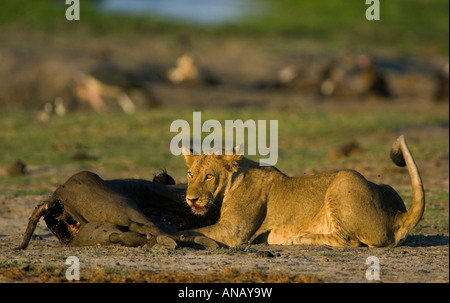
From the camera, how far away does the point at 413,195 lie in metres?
7.29

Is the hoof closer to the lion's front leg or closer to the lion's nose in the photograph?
the lion's front leg

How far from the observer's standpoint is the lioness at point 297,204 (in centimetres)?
739

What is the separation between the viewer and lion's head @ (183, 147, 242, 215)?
24.8 ft

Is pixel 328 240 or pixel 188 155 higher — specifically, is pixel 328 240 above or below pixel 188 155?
below

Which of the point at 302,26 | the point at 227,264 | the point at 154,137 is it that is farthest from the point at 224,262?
the point at 302,26

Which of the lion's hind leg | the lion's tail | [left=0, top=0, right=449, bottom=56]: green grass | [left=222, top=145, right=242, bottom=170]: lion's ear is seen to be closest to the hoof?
[left=222, top=145, right=242, bottom=170]: lion's ear

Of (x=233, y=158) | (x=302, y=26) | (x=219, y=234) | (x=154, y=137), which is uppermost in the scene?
(x=302, y=26)

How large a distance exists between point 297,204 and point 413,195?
93 centimetres

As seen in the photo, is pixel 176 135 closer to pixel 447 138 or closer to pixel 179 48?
pixel 447 138

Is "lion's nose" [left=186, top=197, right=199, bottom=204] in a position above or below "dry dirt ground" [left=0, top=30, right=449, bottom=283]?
above

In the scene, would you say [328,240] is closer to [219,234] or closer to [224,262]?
[219,234]

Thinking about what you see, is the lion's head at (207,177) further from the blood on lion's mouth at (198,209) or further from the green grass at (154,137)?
the green grass at (154,137)
